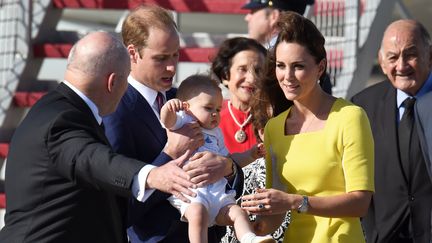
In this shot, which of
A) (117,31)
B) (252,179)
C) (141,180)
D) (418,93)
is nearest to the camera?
(141,180)

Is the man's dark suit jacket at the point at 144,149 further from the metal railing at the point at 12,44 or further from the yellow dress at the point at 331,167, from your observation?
the metal railing at the point at 12,44

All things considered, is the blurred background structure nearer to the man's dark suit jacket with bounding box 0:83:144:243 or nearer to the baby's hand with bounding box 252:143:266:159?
the baby's hand with bounding box 252:143:266:159

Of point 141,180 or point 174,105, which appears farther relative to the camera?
point 174,105

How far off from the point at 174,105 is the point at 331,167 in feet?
2.28

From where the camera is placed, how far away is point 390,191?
20.3 ft

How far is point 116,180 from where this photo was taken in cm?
412

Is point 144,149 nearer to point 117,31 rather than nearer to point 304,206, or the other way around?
point 304,206

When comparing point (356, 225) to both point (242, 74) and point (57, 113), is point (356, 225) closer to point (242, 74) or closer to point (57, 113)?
point (57, 113)

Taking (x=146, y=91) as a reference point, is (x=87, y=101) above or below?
above

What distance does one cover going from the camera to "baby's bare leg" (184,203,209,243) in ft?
15.6

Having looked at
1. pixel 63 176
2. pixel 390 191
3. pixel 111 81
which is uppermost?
pixel 111 81

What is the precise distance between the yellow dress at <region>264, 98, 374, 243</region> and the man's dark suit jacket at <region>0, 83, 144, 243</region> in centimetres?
78

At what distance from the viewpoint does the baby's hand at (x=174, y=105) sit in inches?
190

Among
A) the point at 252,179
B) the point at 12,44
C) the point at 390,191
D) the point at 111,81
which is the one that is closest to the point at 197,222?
the point at 111,81
